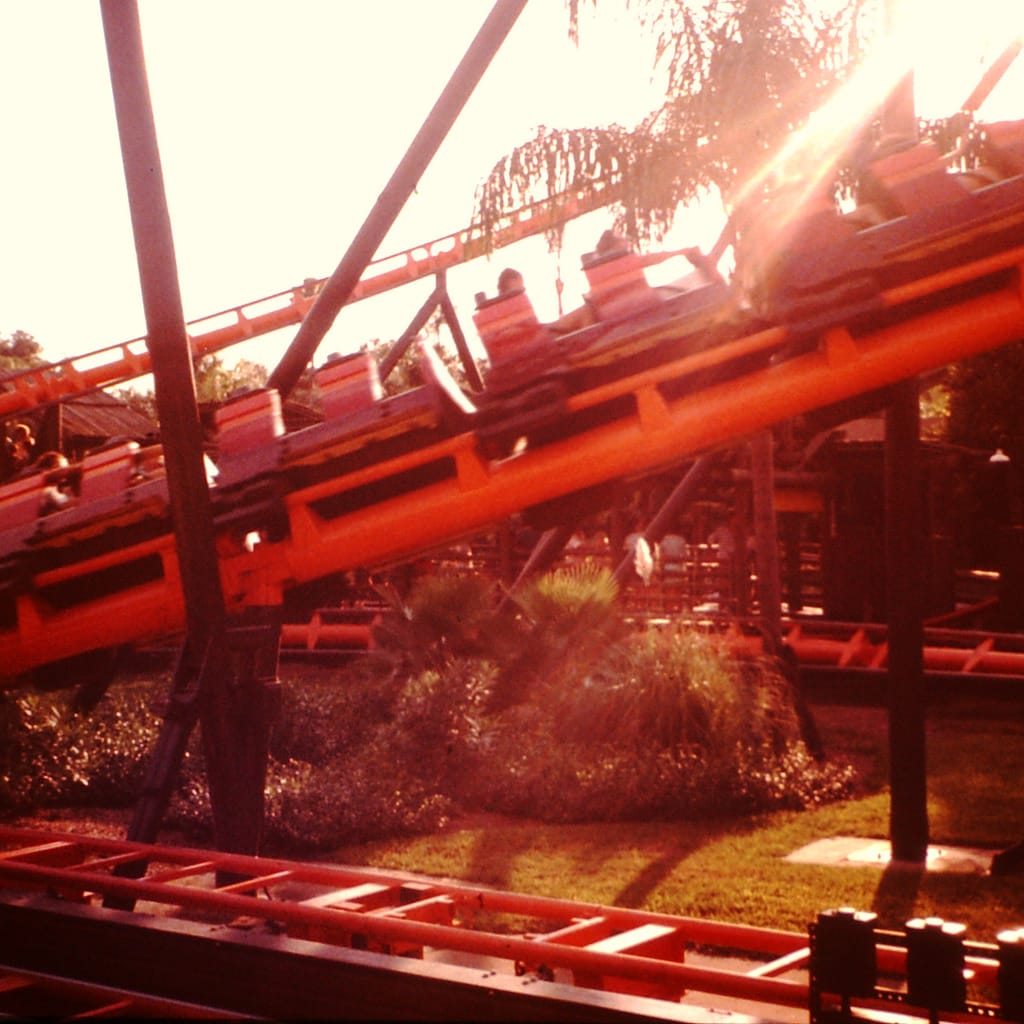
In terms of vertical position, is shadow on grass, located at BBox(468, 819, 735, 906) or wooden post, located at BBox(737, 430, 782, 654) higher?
wooden post, located at BBox(737, 430, 782, 654)

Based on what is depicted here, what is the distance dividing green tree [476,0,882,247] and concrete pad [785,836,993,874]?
443 centimetres

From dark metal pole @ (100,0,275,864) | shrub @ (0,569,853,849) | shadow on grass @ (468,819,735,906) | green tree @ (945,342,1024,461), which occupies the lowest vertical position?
shadow on grass @ (468,819,735,906)

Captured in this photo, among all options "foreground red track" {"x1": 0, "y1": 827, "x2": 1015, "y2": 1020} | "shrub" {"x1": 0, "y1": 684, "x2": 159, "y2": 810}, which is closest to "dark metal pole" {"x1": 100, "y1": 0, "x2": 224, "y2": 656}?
"foreground red track" {"x1": 0, "y1": 827, "x2": 1015, "y2": 1020}

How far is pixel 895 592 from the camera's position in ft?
21.9

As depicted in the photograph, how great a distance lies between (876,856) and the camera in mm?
7074

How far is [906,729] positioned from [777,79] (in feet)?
15.7

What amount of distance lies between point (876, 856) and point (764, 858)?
0.59 metres

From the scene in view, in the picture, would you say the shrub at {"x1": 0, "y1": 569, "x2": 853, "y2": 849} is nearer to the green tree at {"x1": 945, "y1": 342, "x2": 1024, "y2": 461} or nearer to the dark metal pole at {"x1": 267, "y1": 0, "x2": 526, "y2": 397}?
the dark metal pole at {"x1": 267, "y1": 0, "x2": 526, "y2": 397}

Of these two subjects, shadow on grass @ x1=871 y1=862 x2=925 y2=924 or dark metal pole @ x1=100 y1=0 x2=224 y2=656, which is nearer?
dark metal pole @ x1=100 y1=0 x2=224 y2=656

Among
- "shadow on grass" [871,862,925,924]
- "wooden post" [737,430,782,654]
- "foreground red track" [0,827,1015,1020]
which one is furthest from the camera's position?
"wooden post" [737,430,782,654]

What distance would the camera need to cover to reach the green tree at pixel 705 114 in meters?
9.12

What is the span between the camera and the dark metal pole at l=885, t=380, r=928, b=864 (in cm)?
661

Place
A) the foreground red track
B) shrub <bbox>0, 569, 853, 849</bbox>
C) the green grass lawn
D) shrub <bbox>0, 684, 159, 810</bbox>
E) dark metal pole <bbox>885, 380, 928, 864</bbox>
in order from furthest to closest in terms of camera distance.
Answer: shrub <bbox>0, 684, 159, 810</bbox>
shrub <bbox>0, 569, 853, 849</bbox>
dark metal pole <bbox>885, 380, 928, 864</bbox>
the green grass lawn
the foreground red track

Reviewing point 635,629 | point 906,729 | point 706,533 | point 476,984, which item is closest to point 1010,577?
point 635,629
